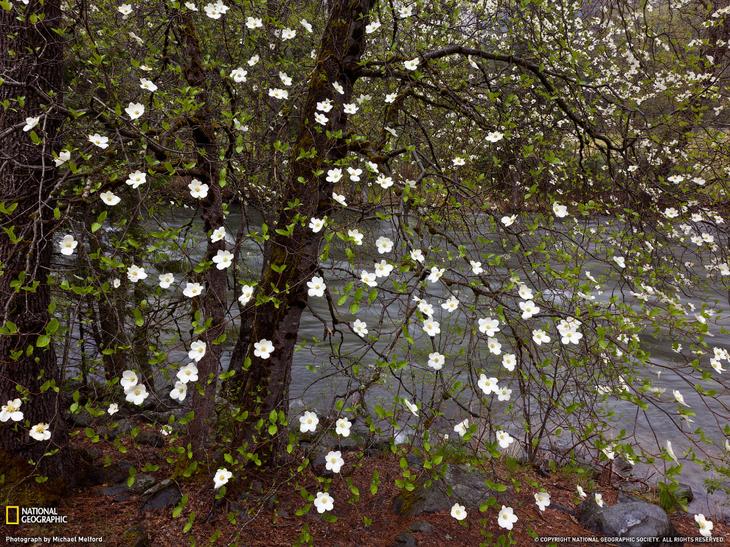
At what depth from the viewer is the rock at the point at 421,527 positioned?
3.36 meters

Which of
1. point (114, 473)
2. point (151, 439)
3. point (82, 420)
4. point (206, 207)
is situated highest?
point (206, 207)

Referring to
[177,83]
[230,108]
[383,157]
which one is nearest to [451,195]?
[383,157]

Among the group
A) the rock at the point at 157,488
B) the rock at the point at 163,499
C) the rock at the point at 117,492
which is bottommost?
the rock at the point at 163,499

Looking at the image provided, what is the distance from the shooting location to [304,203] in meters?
3.13

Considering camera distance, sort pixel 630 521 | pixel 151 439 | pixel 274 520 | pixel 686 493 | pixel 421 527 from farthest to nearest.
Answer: pixel 686 493, pixel 151 439, pixel 630 521, pixel 421 527, pixel 274 520

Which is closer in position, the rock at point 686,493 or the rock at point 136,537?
the rock at point 136,537

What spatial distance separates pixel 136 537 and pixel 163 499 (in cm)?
40

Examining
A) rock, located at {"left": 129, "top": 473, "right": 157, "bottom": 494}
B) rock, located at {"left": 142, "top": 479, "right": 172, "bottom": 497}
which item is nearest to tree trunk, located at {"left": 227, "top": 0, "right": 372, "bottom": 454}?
rock, located at {"left": 142, "top": 479, "right": 172, "bottom": 497}

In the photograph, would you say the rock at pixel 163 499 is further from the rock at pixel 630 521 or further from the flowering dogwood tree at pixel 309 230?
the rock at pixel 630 521

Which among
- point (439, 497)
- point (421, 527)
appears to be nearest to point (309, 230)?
point (421, 527)

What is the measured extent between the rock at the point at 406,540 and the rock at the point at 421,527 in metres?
0.10

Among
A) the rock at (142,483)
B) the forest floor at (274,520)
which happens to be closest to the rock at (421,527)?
the forest floor at (274,520)

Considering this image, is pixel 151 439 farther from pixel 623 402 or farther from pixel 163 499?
pixel 623 402

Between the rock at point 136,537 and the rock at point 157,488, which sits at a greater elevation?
the rock at point 157,488
